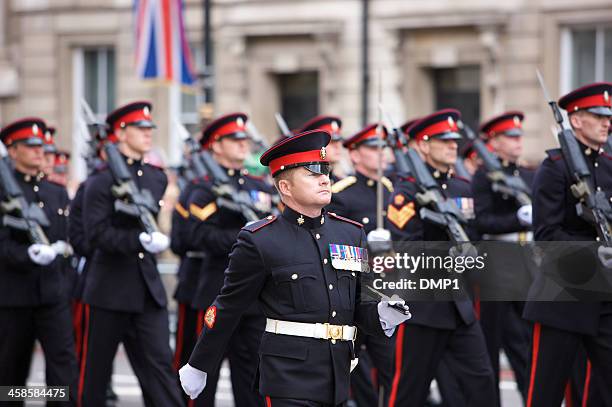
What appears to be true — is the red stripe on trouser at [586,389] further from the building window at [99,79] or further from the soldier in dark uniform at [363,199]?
the building window at [99,79]

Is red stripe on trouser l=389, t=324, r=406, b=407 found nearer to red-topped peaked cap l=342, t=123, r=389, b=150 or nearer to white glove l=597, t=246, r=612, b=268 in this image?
white glove l=597, t=246, r=612, b=268

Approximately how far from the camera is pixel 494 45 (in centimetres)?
1992

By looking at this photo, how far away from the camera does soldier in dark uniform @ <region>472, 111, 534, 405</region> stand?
946cm

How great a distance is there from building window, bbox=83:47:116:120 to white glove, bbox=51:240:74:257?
15226mm

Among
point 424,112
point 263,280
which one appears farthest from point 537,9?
point 263,280

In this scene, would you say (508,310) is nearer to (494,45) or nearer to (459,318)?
(459,318)

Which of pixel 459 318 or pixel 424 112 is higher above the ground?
pixel 424 112

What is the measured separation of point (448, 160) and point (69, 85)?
56.5ft

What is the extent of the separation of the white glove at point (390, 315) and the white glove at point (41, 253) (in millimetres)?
3274

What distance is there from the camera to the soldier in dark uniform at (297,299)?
19.3 ft

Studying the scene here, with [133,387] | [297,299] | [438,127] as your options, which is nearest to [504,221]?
[438,127]

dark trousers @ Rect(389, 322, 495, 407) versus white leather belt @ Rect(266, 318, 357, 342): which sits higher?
white leather belt @ Rect(266, 318, 357, 342)

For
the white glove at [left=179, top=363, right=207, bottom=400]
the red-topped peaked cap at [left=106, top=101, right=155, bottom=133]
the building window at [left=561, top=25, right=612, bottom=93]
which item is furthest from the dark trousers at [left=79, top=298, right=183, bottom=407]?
the building window at [left=561, top=25, right=612, bottom=93]

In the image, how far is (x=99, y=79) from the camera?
24688 mm
